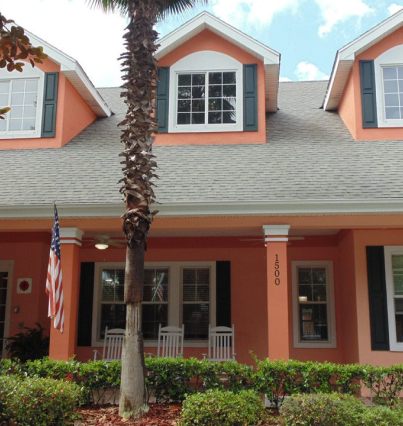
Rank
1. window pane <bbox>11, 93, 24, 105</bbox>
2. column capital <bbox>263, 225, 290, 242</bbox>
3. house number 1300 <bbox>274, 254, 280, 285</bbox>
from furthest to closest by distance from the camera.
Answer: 1. window pane <bbox>11, 93, 24, 105</bbox>
2. column capital <bbox>263, 225, 290, 242</bbox>
3. house number 1300 <bbox>274, 254, 280, 285</bbox>

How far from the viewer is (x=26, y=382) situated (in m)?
6.18

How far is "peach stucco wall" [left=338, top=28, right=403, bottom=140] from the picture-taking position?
33.3 feet

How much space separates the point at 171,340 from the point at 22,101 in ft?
18.9

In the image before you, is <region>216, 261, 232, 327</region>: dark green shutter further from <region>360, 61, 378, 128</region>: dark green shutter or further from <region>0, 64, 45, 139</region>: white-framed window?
<region>0, 64, 45, 139</region>: white-framed window

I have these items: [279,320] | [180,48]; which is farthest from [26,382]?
[180,48]

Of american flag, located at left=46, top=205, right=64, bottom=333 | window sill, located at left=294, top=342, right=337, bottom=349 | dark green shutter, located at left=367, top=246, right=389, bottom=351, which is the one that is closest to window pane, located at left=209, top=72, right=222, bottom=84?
dark green shutter, located at left=367, top=246, right=389, bottom=351

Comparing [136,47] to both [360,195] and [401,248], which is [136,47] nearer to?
[360,195]

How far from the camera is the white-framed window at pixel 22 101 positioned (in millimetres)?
10797

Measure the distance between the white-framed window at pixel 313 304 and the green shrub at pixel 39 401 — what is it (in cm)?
549

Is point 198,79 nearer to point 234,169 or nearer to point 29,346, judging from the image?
point 234,169

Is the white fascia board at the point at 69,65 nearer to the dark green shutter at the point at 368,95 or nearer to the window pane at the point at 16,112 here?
the window pane at the point at 16,112

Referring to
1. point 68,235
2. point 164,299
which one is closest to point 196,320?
point 164,299

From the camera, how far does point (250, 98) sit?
10609 mm

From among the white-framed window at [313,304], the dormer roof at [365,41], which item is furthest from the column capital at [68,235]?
the dormer roof at [365,41]
